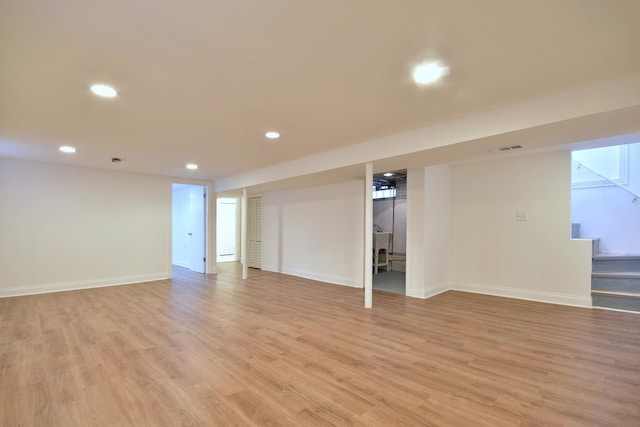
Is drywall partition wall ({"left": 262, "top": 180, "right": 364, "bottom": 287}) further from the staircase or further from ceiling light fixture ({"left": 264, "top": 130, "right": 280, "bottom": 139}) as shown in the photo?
the staircase

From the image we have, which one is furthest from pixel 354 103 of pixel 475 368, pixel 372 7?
pixel 475 368

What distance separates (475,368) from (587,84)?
2.43 meters

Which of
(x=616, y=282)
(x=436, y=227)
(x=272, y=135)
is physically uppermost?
(x=272, y=135)

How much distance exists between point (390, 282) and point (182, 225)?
20.1 ft

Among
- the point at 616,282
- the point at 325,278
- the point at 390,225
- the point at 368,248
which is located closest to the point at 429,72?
the point at 368,248

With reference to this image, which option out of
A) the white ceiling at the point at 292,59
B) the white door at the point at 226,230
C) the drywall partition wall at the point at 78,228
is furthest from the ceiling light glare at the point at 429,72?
the white door at the point at 226,230

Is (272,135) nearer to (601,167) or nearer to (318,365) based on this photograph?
(318,365)

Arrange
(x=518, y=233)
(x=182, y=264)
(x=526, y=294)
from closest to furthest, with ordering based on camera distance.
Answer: (x=526, y=294) < (x=518, y=233) < (x=182, y=264)

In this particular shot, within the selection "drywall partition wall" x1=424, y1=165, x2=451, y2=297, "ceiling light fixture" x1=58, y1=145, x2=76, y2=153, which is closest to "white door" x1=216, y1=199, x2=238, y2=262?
"ceiling light fixture" x1=58, y1=145, x2=76, y2=153

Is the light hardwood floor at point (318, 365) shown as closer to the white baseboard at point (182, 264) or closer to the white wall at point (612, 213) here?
the white wall at point (612, 213)

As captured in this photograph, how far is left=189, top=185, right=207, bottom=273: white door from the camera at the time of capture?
24.8ft

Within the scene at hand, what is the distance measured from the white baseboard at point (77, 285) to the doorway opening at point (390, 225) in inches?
199

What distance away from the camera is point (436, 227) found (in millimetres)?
5105

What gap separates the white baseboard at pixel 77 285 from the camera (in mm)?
5152
